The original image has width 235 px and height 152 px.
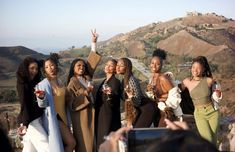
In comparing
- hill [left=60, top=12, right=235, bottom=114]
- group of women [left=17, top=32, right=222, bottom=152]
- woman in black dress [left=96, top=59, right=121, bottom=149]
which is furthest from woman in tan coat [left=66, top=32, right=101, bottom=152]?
hill [left=60, top=12, right=235, bottom=114]

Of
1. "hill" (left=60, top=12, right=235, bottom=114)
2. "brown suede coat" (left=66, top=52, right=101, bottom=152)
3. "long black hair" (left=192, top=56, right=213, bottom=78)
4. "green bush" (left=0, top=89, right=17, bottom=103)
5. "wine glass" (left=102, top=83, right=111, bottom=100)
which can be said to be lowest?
"green bush" (left=0, top=89, right=17, bottom=103)

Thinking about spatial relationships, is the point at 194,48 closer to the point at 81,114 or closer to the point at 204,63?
the point at 204,63

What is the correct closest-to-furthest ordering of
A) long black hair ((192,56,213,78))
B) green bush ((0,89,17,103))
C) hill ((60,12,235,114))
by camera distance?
1. long black hair ((192,56,213,78))
2. green bush ((0,89,17,103))
3. hill ((60,12,235,114))

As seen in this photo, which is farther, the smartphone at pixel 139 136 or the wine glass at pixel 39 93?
the wine glass at pixel 39 93

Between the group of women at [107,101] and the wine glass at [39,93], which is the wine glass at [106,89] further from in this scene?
the wine glass at [39,93]

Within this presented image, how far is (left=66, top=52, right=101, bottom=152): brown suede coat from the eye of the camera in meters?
5.97

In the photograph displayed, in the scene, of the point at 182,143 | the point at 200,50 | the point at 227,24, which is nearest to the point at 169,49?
the point at 200,50

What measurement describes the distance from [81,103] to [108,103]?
363mm

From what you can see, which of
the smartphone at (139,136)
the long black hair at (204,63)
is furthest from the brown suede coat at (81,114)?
the smartphone at (139,136)

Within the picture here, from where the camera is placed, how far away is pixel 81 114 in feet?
20.0

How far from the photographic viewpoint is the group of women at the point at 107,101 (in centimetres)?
576

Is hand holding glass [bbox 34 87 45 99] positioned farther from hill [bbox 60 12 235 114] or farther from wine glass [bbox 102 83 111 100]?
hill [bbox 60 12 235 114]

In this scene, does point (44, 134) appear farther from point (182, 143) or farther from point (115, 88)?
point (182, 143)

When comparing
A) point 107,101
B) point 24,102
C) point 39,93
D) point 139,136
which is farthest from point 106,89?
point 139,136
